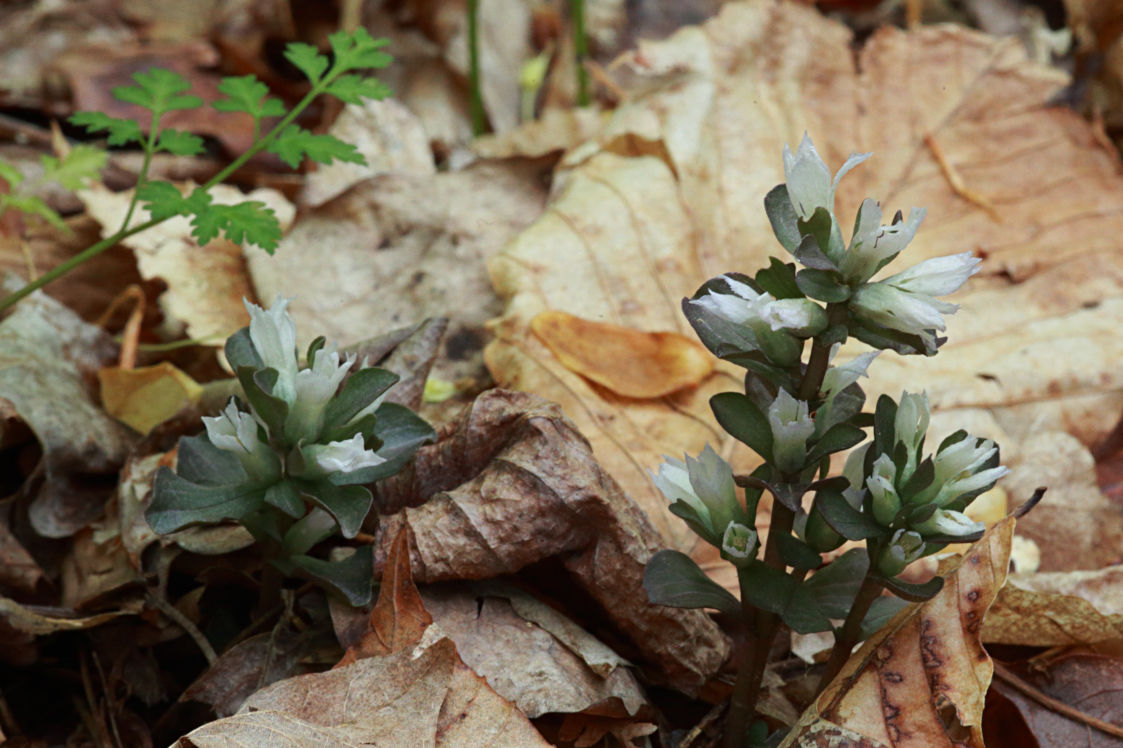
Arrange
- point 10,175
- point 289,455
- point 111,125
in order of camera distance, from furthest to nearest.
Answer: point 10,175
point 111,125
point 289,455

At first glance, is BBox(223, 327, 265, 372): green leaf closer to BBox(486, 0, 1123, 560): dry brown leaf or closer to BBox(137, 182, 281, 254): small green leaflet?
BBox(137, 182, 281, 254): small green leaflet

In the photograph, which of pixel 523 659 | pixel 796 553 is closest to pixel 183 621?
pixel 523 659

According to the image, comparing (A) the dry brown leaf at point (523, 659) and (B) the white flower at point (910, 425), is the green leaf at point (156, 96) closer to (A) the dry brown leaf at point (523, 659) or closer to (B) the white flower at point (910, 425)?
(A) the dry brown leaf at point (523, 659)

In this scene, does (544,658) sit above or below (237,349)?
below

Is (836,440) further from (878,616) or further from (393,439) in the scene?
(393,439)

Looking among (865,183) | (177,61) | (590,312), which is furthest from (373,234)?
(177,61)

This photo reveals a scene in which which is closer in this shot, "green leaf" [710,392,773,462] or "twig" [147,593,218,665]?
"green leaf" [710,392,773,462]

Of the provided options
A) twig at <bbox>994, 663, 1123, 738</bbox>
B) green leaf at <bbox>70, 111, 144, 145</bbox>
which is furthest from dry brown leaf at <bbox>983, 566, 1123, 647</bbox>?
green leaf at <bbox>70, 111, 144, 145</bbox>

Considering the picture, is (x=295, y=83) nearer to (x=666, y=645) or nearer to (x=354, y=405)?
(x=354, y=405)
